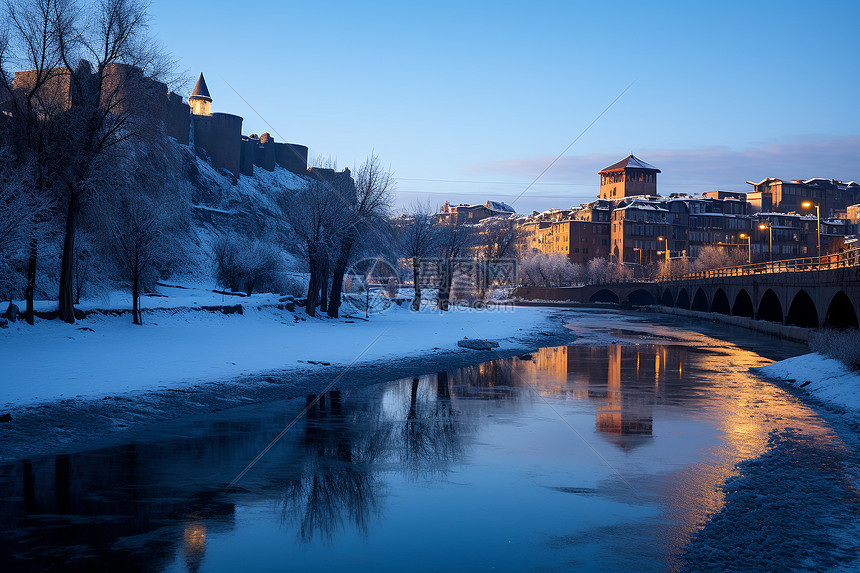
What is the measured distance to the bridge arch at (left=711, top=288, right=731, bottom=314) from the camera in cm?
7894

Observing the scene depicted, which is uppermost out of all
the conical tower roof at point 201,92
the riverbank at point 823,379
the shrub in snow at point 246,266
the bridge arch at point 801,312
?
the conical tower roof at point 201,92

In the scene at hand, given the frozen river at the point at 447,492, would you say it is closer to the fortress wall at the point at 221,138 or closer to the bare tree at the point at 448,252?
the bare tree at the point at 448,252

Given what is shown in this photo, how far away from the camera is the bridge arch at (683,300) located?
9412 cm

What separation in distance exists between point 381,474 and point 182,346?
1704 cm

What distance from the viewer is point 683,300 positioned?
319 ft

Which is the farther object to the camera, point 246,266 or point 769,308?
point 246,266

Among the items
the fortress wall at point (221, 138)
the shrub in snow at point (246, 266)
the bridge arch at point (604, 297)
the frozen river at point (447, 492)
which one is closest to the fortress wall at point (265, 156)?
the fortress wall at point (221, 138)

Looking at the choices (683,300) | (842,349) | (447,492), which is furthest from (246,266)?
(683,300)

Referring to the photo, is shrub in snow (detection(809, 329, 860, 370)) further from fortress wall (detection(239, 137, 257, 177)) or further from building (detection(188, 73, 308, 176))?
fortress wall (detection(239, 137, 257, 177))

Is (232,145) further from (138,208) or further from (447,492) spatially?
(447,492)

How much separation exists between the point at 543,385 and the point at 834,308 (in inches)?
1277

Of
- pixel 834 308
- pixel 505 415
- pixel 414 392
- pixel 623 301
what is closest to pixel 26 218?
pixel 414 392

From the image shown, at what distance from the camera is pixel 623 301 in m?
118

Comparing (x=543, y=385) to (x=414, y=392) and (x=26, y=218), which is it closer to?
(x=414, y=392)
